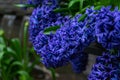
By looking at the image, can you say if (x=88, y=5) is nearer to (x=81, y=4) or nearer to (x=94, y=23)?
(x=81, y=4)

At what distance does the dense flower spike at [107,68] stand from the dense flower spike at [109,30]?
0.08 m

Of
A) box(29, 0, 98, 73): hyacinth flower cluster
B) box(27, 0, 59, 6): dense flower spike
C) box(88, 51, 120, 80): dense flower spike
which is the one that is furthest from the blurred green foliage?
box(88, 51, 120, 80): dense flower spike

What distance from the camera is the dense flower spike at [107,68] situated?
1.32 m

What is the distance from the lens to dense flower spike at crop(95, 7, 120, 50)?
1.23 m

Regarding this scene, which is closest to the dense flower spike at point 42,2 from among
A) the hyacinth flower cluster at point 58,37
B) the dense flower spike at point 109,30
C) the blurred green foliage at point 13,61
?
the hyacinth flower cluster at point 58,37

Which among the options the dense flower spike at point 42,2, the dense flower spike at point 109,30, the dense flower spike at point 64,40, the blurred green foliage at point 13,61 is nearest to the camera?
the dense flower spike at point 109,30

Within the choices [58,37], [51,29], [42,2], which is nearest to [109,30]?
A: [58,37]

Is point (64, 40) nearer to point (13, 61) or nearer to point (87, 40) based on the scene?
point (87, 40)

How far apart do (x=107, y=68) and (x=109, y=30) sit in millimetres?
161

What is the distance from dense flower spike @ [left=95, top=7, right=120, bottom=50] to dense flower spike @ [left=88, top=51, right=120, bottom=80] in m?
0.08

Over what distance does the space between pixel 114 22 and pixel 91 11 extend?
20 centimetres

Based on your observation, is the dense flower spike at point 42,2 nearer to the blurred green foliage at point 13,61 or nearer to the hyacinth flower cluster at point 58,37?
the hyacinth flower cluster at point 58,37

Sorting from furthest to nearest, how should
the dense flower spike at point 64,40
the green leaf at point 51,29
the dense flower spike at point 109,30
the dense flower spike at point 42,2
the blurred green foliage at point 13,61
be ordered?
the blurred green foliage at point 13,61 < the dense flower spike at point 42,2 < the green leaf at point 51,29 < the dense flower spike at point 64,40 < the dense flower spike at point 109,30

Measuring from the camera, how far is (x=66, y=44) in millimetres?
1401
